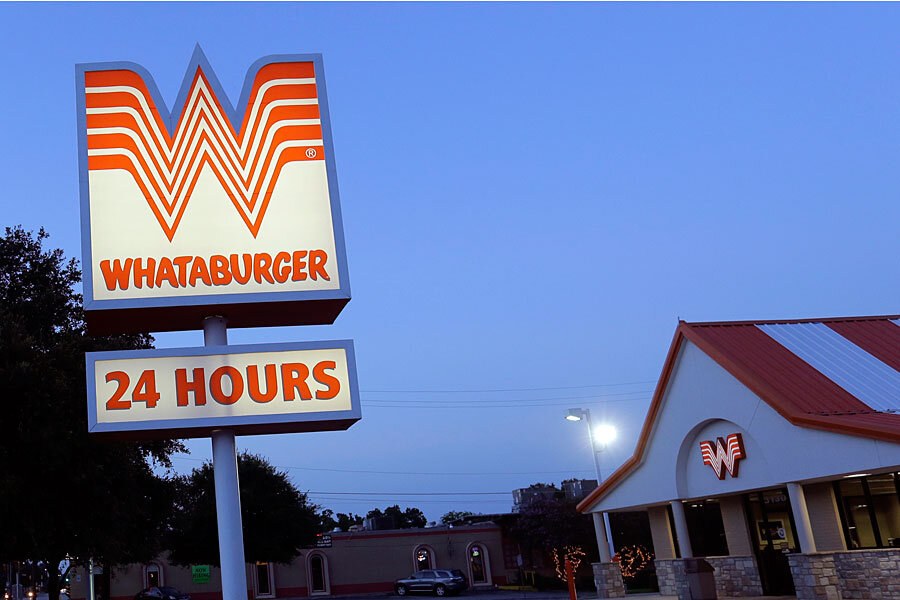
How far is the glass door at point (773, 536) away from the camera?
83.1ft

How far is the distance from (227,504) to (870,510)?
17161 mm

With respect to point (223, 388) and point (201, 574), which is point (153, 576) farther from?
point (223, 388)

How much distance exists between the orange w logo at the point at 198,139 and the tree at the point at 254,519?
40.1 m

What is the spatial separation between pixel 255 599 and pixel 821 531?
42562 mm

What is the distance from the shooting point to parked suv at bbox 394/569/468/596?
167ft

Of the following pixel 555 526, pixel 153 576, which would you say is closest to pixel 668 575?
pixel 555 526

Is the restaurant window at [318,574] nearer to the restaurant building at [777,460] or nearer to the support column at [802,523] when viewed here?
the restaurant building at [777,460]

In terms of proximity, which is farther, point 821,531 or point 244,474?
point 244,474

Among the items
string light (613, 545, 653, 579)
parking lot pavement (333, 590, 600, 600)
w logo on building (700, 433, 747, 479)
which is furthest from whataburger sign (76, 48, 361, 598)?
parking lot pavement (333, 590, 600, 600)

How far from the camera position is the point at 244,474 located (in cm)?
5238

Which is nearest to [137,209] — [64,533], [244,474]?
[64,533]

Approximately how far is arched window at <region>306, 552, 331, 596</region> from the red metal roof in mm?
33177

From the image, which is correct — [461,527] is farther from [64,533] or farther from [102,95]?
[102,95]

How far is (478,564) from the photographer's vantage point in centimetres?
6112
